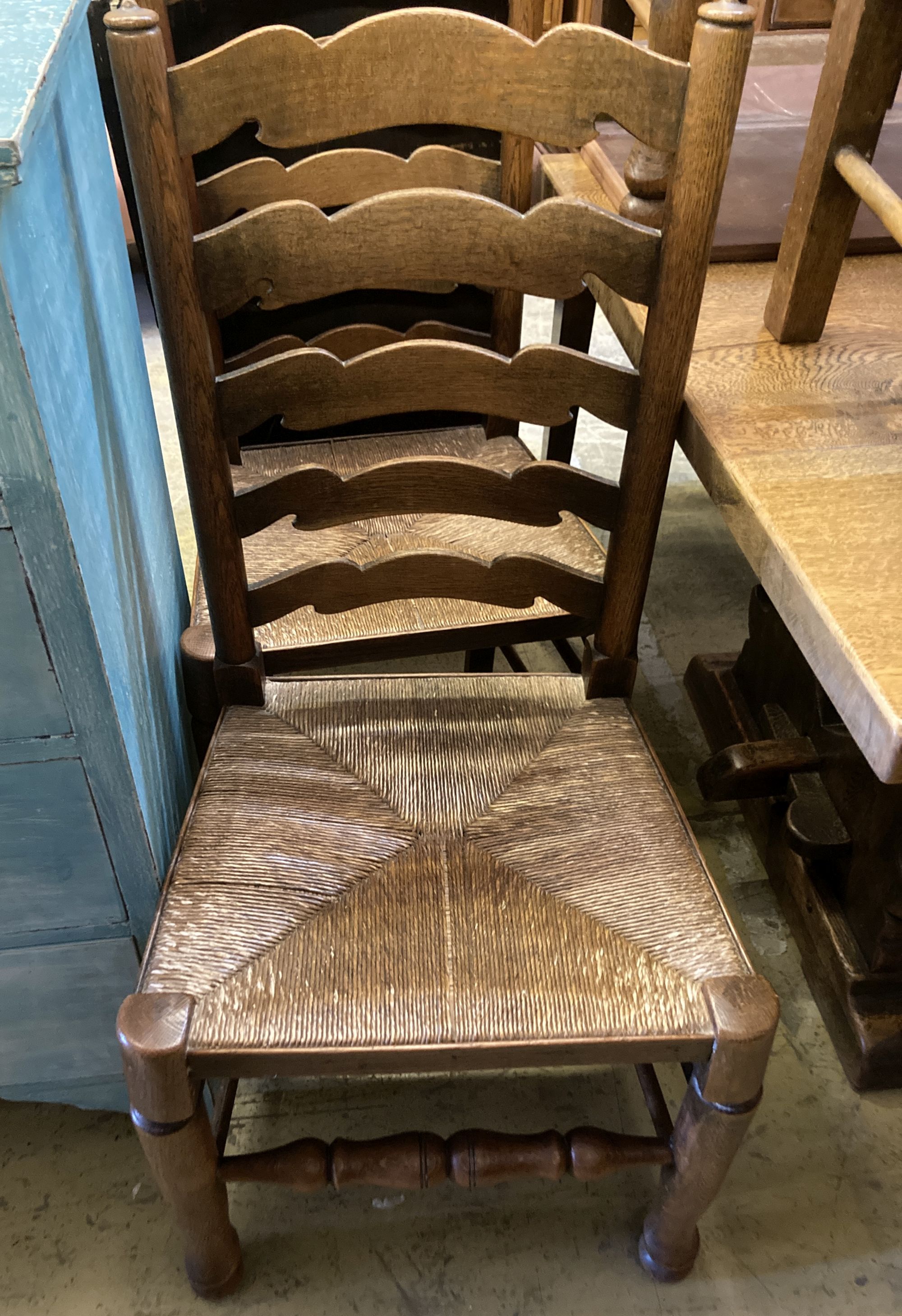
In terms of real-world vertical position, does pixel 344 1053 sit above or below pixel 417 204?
below

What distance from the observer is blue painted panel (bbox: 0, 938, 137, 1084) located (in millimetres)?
1050

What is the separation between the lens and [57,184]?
0.84 meters

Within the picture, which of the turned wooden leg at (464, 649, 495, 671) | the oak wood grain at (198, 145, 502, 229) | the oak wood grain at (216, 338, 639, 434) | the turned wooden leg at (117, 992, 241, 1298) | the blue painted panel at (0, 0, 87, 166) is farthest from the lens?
the turned wooden leg at (464, 649, 495, 671)

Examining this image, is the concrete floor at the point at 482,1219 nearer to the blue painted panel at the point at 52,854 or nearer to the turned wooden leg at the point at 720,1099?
the turned wooden leg at the point at 720,1099

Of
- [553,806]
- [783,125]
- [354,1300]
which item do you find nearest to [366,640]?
[553,806]

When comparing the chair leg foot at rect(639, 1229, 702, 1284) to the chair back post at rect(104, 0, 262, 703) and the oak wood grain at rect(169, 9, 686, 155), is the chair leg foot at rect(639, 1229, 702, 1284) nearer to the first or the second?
the chair back post at rect(104, 0, 262, 703)

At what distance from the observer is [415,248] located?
0.87 meters

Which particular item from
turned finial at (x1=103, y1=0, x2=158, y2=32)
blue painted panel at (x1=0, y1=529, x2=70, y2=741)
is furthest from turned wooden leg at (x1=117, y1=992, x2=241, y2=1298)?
turned finial at (x1=103, y1=0, x2=158, y2=32)

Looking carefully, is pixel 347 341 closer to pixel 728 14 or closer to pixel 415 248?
pixel 415 248

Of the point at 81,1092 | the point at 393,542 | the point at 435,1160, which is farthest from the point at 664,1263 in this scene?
the point at 393,542

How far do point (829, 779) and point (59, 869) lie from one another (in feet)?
A: 3.28

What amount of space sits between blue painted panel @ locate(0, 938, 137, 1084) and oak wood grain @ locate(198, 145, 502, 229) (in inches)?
33.4

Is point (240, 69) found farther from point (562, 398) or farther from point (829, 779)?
point (829, 779)

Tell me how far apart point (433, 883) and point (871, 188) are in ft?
2.51
